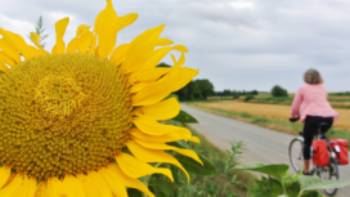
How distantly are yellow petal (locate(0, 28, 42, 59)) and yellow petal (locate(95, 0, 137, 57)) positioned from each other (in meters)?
0.21

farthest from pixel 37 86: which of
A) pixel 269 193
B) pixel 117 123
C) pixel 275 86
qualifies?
pixel 275 86

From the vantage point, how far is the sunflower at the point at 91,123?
1173 millimetres

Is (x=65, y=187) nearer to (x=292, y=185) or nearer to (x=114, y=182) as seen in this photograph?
(x=114, y=182)

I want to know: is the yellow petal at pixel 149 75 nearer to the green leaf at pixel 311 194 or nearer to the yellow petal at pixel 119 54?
the yellow petal at pixel 119 54

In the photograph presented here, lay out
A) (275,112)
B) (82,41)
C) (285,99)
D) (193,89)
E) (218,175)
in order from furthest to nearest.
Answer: (285,99), (275,112), (193,89), (218,175), (82,41)

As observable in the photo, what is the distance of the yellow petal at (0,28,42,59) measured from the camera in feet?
4.81

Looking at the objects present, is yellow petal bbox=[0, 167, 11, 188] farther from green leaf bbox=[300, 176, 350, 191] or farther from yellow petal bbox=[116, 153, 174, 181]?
green leaf bbox=[300, 176, 350, 191]

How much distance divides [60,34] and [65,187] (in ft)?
1.48

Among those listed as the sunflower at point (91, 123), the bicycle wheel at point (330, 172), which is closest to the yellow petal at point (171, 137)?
the sunflower at point (91, 123)

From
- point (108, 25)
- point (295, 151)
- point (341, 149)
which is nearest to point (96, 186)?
point (108, 25)

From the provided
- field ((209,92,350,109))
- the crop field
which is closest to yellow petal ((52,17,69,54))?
the crop field

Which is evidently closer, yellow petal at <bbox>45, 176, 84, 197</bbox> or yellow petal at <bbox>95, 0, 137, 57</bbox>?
yellow petal at <bbox>45, 176, 84, 197</bbox>

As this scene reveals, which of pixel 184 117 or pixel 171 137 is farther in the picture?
pixel 184 117

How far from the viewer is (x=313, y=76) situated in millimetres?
9781
